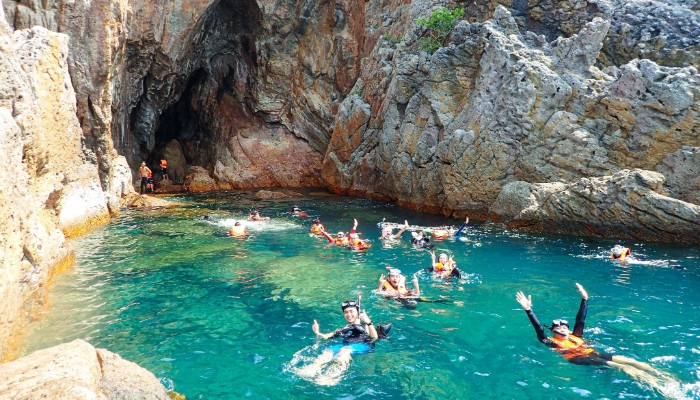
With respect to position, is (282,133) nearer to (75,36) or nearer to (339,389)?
(75,36)

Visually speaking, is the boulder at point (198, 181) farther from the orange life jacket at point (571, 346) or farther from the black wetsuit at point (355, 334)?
the orange life jacket at point (571, 346)

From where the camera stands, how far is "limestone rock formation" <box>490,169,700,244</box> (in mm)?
18250

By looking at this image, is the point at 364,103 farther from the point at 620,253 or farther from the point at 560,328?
the point at 560,328

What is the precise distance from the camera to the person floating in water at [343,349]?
8758 millimetres

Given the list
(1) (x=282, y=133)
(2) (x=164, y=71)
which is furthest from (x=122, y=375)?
(1) (x=282, y=133)

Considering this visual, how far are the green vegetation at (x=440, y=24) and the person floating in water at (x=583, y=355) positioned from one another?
22.1m

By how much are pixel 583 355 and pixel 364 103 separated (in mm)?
26521

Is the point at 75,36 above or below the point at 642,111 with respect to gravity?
above

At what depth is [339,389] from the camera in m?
8.27

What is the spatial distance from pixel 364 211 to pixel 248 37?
19.6 meters

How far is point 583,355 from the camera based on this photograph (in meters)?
8.96

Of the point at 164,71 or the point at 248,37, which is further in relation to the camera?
the point at 248,37

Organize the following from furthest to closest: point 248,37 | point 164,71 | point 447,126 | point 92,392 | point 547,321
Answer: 1. point 248,37
2. point 164,71
3. point 447,126
4. point 547,321
5. point 92,392

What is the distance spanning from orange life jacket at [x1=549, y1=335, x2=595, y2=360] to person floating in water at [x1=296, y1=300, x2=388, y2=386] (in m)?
3.29
